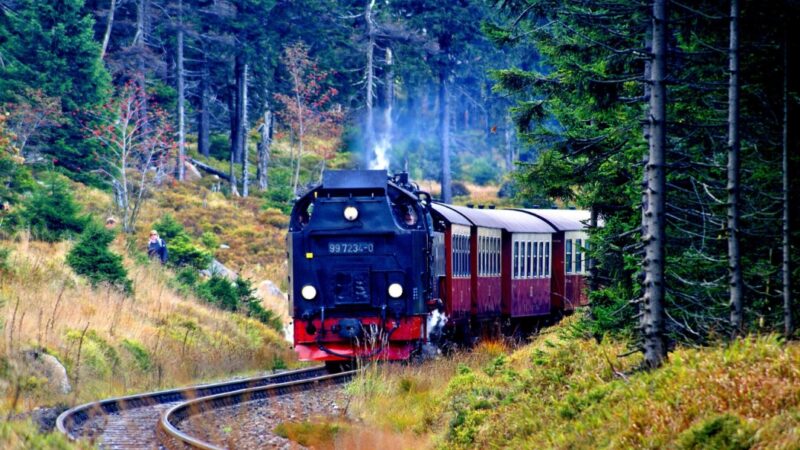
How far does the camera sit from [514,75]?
1647 centimetres

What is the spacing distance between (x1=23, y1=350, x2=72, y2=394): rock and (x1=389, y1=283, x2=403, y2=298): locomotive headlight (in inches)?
206

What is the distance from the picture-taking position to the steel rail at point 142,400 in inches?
553

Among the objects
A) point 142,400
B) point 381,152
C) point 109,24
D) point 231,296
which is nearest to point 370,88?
point 381,152

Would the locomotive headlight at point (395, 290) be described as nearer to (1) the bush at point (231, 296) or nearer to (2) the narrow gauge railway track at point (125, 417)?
(2) the narrow gauge railway track at point (125, 417)

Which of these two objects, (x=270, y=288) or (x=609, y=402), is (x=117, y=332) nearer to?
(x=609, y=402)

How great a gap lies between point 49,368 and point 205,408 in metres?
2.63

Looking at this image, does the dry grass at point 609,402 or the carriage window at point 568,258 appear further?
the carriage window at point 568,258

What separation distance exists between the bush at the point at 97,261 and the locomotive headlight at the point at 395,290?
7.54 meters

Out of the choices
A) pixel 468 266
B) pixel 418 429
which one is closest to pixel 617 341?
pixel 418 429

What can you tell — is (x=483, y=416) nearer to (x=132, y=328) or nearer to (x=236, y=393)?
(x=236, y=393)

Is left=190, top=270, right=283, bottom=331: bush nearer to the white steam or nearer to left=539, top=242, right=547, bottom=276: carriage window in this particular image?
left=539, top=242, right=547, bottom=276: carriage window

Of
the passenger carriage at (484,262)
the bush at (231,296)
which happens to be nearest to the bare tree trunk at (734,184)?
the passenger carriage at (484,262)

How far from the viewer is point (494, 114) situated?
221 feet

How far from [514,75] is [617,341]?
162 inches
